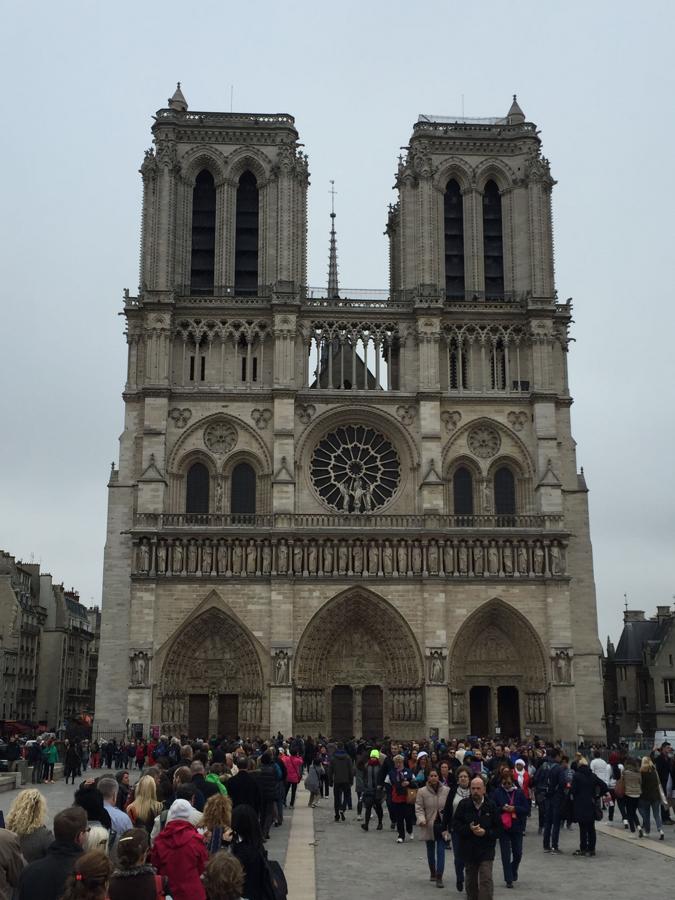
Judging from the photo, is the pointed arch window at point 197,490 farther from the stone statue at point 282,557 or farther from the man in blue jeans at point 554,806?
the man in blue jeans at point 554,806

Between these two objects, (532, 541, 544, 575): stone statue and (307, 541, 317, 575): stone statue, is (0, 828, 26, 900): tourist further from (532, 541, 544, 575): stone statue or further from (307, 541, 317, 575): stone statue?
(532, 541, 544, 575): stone statue

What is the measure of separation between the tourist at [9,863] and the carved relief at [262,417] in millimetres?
34407

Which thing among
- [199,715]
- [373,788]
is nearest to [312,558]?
[199,715]

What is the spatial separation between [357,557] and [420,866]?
960 inches

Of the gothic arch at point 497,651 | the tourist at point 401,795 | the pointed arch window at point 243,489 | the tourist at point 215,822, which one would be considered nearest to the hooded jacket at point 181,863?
the tourist at point 215,822

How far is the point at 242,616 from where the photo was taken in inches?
1489

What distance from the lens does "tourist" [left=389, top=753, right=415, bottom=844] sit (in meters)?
16.5

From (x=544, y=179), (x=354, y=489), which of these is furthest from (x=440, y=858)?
(x=544, y=179)

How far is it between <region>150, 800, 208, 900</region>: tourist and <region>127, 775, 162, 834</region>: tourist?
2.20 meters

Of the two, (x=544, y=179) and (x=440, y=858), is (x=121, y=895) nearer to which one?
(x=440, y=858)

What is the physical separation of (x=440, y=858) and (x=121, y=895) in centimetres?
807

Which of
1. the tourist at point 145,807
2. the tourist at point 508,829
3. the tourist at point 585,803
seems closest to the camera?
the tourist at point 145,807

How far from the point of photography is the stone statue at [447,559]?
127 feet

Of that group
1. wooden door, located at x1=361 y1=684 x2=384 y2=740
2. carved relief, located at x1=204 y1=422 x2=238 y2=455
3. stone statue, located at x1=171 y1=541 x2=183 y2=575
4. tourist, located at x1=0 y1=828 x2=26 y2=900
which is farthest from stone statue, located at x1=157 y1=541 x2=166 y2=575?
tourist, located at x1=0 y1=828 x2=26 y2=900
